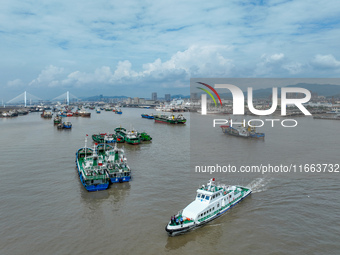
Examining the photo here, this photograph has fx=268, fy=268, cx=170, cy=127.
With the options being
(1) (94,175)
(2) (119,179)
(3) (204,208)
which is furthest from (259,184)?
(1) (94,175)

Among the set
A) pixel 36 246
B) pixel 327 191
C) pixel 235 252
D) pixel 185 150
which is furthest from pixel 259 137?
pixel 36 246

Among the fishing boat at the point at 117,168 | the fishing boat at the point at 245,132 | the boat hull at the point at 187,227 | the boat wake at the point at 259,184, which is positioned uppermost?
the fishing boat at the point at 245,132

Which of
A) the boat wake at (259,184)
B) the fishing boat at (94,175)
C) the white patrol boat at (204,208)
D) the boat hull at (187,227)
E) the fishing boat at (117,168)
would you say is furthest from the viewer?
the fishing boat at (117,168)

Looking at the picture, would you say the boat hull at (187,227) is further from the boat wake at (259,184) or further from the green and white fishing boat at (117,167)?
the green and white fishing boat at (117,167)

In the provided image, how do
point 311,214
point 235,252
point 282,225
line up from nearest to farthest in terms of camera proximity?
point 235,252, point 282,225, point 311,214

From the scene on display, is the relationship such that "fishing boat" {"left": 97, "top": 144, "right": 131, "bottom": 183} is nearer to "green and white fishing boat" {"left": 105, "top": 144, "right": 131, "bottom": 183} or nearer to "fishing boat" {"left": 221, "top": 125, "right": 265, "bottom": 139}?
"green and white fishing boat" {"left": 105, "top": 144, "right": 131, "bottom": 183}

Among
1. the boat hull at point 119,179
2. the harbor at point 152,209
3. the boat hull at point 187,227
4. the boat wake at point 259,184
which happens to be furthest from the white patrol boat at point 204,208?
the boat hull at point 119,179

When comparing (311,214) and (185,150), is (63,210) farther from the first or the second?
(185,150)
